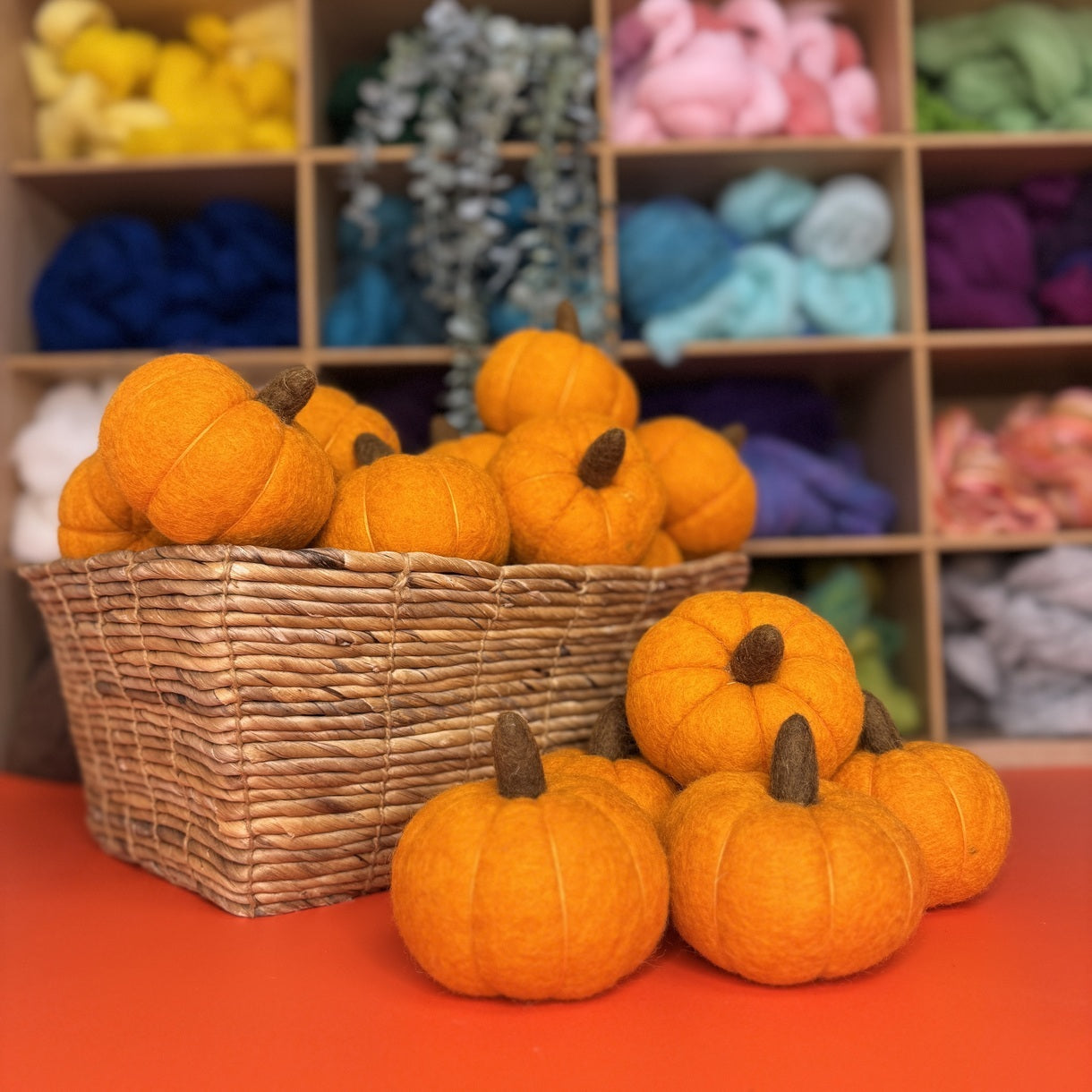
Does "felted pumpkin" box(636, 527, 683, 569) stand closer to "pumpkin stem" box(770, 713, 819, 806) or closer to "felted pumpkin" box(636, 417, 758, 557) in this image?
"felted pumpkin" box(636, 417, 758, 557)

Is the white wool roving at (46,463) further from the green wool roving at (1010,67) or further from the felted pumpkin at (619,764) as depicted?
the green wool roving at (1010,67)

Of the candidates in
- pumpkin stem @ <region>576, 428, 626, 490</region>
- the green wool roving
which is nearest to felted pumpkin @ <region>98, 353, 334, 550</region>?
pumpkin stem @ <region>576, 428, 626, 490</region>

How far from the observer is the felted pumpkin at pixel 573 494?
871 millimetres

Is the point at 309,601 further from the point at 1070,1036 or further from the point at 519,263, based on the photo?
the point at 519,263

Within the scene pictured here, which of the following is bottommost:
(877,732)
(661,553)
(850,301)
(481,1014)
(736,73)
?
(481,1014)

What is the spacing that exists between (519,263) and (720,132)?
13.7 inches

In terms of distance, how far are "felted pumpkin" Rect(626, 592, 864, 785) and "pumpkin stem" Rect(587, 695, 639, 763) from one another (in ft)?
0.06

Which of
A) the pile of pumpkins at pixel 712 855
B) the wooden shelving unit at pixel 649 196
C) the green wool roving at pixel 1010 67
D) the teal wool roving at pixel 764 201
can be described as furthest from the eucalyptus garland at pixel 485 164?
the pile of pumpkins at pixel 712 855

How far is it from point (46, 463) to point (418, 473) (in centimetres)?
100

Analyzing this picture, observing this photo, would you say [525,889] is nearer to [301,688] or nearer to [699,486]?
[301,688]

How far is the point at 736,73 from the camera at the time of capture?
63.6 inches

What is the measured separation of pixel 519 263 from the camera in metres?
1.71

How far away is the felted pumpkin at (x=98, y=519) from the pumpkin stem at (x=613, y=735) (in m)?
0.34

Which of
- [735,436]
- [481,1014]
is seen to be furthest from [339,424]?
[481,1014]
